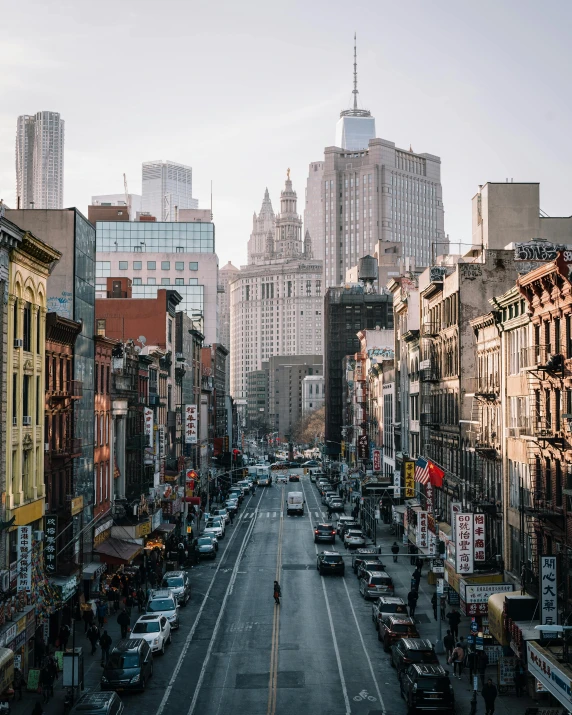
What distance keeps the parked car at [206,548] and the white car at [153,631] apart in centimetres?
2811

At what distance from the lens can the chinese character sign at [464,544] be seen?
151 feet

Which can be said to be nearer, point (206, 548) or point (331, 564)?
point (331, 564)

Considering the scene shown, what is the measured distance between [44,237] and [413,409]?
3654 cm

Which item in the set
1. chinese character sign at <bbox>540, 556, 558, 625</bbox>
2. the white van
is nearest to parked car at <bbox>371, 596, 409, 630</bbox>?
chinese character sign at <bbox>540, 556, 558, 625</bbox>

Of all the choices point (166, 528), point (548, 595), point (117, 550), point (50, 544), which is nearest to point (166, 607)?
point (50, 544)

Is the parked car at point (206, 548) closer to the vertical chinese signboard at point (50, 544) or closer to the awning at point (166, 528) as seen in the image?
the awning at point (166, 528)

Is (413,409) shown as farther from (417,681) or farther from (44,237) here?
(417,681)

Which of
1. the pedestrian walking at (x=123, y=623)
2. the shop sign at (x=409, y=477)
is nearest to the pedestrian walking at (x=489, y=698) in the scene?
the pedestrian walking at (x=123, y=623)

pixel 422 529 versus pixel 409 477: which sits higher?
pixel 409 477

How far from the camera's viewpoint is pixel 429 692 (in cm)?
3434

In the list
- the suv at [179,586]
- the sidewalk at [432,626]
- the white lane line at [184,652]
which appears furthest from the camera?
the suv at [179,586]

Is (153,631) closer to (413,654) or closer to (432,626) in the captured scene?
(413,654)

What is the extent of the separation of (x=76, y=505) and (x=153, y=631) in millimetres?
11462

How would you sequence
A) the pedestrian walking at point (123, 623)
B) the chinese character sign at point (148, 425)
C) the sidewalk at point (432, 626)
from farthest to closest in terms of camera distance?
the chinese character sign at point (148, 425) → the pedestrian walking at point (123, 623) → the sidewalk at point (432, 626)
